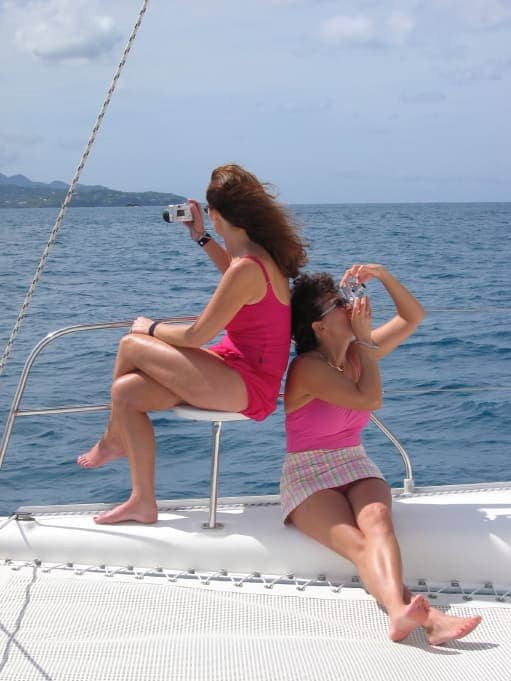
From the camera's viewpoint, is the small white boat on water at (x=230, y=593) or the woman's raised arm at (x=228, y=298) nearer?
the small white boat on water at (x=230, y=593)

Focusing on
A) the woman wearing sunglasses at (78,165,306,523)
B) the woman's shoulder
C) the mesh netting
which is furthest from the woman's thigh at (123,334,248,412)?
the mesh netting

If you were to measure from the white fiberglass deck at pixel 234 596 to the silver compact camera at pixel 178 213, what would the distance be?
0.98 meters

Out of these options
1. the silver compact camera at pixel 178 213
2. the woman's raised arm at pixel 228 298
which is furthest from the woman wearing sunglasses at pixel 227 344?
the silver compact camera at pixel 178 213

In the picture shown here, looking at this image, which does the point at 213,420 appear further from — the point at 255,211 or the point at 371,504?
the point at 255,211

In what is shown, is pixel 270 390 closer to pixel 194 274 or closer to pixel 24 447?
pixel 24 447

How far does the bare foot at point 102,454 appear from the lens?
3238mm

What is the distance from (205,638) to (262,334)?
3.11 feet

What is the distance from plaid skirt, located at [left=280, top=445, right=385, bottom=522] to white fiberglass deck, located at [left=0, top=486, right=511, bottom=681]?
0.38ft

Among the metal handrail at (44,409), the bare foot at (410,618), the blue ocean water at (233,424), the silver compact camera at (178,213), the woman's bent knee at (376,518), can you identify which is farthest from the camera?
the blue ocean water at (233,424)

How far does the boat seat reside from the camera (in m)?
2.99

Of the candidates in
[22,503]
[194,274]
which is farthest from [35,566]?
[194,274]

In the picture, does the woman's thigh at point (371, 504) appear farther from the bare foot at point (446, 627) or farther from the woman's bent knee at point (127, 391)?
the woman's bent knee at point (127, 391)

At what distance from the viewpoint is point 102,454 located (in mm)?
3270

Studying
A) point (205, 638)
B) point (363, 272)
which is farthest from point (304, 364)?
point (205, 638)
